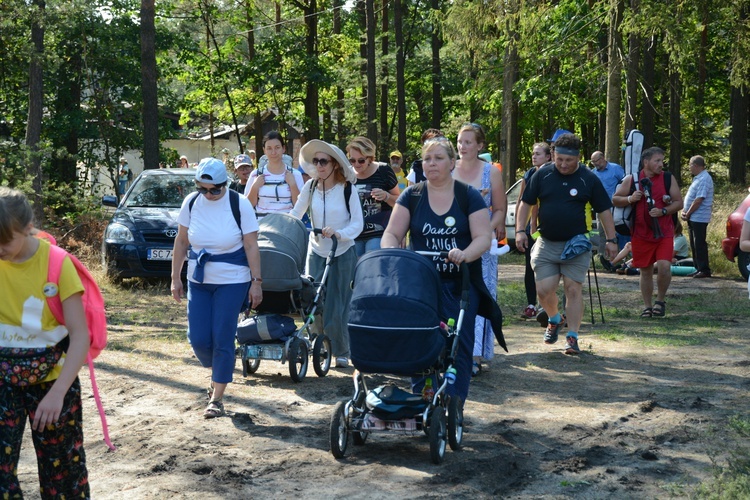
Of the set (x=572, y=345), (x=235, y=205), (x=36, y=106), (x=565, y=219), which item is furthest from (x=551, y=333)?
(x=36, y=106)

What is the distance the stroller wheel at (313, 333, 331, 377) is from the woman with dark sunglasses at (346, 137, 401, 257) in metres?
0.93

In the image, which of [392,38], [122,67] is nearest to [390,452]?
[122,67]

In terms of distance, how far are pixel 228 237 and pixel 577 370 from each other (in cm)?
375

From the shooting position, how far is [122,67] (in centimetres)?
3030

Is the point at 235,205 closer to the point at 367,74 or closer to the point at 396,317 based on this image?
the point at 396,317

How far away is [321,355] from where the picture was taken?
909cm

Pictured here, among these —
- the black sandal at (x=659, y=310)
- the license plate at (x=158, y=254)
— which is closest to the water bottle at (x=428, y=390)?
the black sandal at (x=659, y=310)

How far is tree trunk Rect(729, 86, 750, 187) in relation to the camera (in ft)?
99.0

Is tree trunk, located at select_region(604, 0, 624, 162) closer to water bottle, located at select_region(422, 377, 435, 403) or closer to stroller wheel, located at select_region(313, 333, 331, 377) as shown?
stroller wheel, located at select_region(313, 333, 331, 377)

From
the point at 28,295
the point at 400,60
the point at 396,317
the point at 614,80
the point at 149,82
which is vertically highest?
the point at 400,60

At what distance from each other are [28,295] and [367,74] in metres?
27.8

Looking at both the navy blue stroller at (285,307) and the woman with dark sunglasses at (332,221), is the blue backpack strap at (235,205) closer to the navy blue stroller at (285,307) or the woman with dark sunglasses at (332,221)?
the navy blue stroller at (285,307)

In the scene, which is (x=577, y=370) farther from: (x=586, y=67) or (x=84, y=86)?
(x=84, y=86)

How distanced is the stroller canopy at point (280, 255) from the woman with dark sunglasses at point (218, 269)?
1.20 meters
